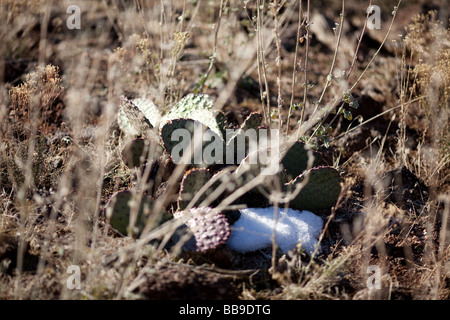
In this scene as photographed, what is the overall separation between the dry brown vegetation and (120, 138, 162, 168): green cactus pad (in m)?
0.14

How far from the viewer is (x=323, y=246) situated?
2.37 m

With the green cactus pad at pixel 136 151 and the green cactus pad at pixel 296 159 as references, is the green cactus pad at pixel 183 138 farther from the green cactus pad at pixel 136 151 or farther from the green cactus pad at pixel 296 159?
the green cactus pad at pixel 296 159

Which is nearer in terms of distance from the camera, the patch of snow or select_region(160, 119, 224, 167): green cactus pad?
the patch of snow

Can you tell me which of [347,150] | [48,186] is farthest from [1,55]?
[347,150]

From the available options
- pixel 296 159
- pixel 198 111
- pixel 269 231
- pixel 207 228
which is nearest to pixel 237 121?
pixel 198 111

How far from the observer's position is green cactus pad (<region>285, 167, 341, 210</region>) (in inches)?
91.6

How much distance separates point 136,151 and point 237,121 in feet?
3.60

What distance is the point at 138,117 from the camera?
2520mm

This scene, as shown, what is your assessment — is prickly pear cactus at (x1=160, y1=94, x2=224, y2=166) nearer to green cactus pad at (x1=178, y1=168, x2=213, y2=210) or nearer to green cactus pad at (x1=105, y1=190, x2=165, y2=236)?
green cactus pad at (x1=178, y1=168, x2=213, y2=210)

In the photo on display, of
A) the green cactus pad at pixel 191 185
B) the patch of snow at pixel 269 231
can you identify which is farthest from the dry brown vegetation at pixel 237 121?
the green cactus pad at pixel 191 185

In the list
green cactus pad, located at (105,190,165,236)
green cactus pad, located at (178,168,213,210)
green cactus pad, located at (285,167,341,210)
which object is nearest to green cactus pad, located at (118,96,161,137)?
green cactus pad, located at (178,168,213,210)
